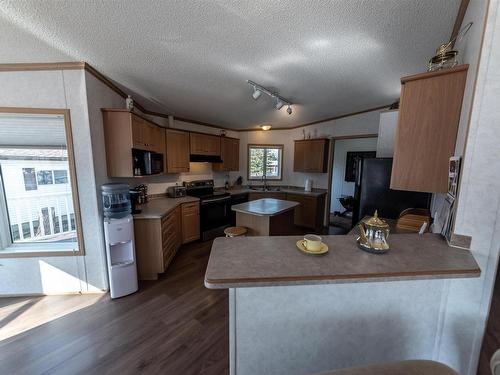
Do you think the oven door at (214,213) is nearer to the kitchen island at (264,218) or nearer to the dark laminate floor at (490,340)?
the kitchen island at (264,218)

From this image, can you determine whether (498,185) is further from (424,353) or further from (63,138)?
(63,138)

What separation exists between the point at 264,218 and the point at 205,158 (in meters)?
2.03

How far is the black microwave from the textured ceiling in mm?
824

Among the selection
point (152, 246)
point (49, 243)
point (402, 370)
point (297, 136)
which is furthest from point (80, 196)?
point (297, 136)

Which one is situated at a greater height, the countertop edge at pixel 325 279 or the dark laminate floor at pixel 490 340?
the countertop edge at pixel 325 279

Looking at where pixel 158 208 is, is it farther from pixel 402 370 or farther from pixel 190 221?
pixel 402 370

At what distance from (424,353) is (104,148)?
10.7 feet

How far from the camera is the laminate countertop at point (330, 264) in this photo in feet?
2.87

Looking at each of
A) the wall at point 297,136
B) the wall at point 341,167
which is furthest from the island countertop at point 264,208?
the wall at point 341,167

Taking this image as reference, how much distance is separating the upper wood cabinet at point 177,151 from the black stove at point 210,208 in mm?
491

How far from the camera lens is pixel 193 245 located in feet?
12.1

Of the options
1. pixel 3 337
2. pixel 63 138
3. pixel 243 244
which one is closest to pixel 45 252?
pixel 3 337

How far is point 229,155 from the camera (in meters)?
4.84

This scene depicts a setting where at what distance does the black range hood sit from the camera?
13.2 feet
